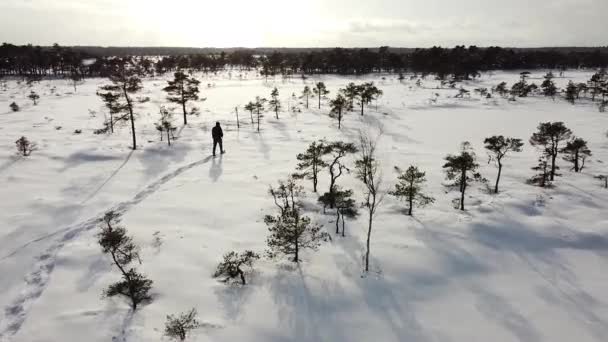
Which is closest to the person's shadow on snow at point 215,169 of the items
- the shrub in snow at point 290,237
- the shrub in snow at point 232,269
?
the shrub in snow at point 290,237

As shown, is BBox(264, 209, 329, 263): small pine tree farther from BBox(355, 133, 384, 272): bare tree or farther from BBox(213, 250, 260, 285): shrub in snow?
BBox(355, 133, 384, 272): bare tree

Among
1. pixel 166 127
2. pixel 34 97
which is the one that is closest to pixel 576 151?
pixel 166 127

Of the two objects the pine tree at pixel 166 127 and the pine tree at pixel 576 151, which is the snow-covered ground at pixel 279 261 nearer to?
the pine tree at pixel 576 151

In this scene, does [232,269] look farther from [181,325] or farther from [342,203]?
[342,203]

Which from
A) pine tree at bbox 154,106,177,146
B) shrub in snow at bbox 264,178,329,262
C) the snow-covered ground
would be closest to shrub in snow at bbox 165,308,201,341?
the snow-covered ground

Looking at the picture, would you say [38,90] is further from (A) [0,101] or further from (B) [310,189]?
(B) [310,189]

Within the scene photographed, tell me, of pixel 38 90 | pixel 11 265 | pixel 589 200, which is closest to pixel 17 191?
pixel 11 265
